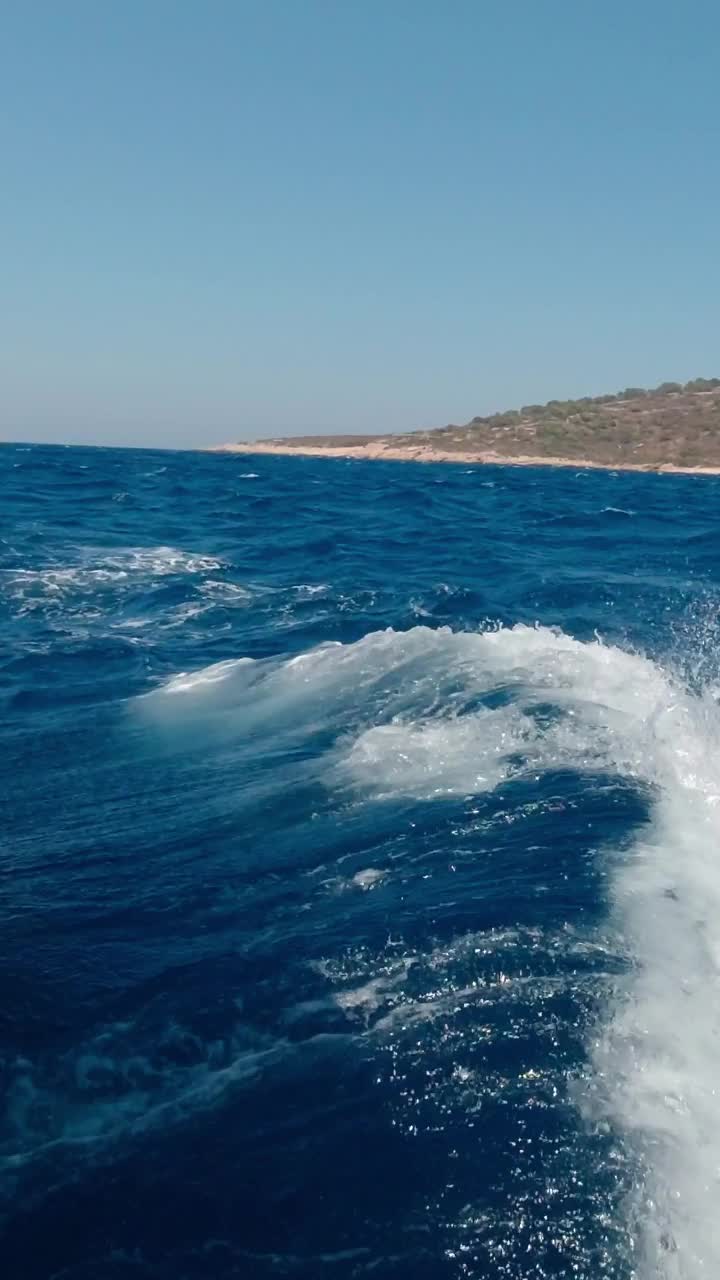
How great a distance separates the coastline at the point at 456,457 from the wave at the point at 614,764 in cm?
5296

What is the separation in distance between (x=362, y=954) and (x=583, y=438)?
7651cm

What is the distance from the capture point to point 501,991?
20.5ft

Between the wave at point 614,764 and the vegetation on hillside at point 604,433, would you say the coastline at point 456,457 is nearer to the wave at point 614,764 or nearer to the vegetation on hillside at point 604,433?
the vegetation on hillside at point 604,433

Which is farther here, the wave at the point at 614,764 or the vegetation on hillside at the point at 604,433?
the vegetation on hillside at the point at 604,433

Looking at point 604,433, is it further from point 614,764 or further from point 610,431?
point 614,764

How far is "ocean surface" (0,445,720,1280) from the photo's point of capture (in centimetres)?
468

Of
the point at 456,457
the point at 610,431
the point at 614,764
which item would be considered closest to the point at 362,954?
the point at 614,764

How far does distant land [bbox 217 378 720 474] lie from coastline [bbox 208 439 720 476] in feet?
0.27

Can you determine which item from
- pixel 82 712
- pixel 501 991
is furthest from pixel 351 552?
pixel 501 991

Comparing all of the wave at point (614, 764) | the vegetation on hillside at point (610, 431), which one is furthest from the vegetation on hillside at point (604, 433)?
the wave at point (614, 764)

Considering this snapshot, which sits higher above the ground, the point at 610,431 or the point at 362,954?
the point at 610,431

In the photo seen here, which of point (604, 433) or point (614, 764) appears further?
point (604, 433)

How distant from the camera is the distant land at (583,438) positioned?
70.8m

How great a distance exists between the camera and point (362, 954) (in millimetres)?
6738
